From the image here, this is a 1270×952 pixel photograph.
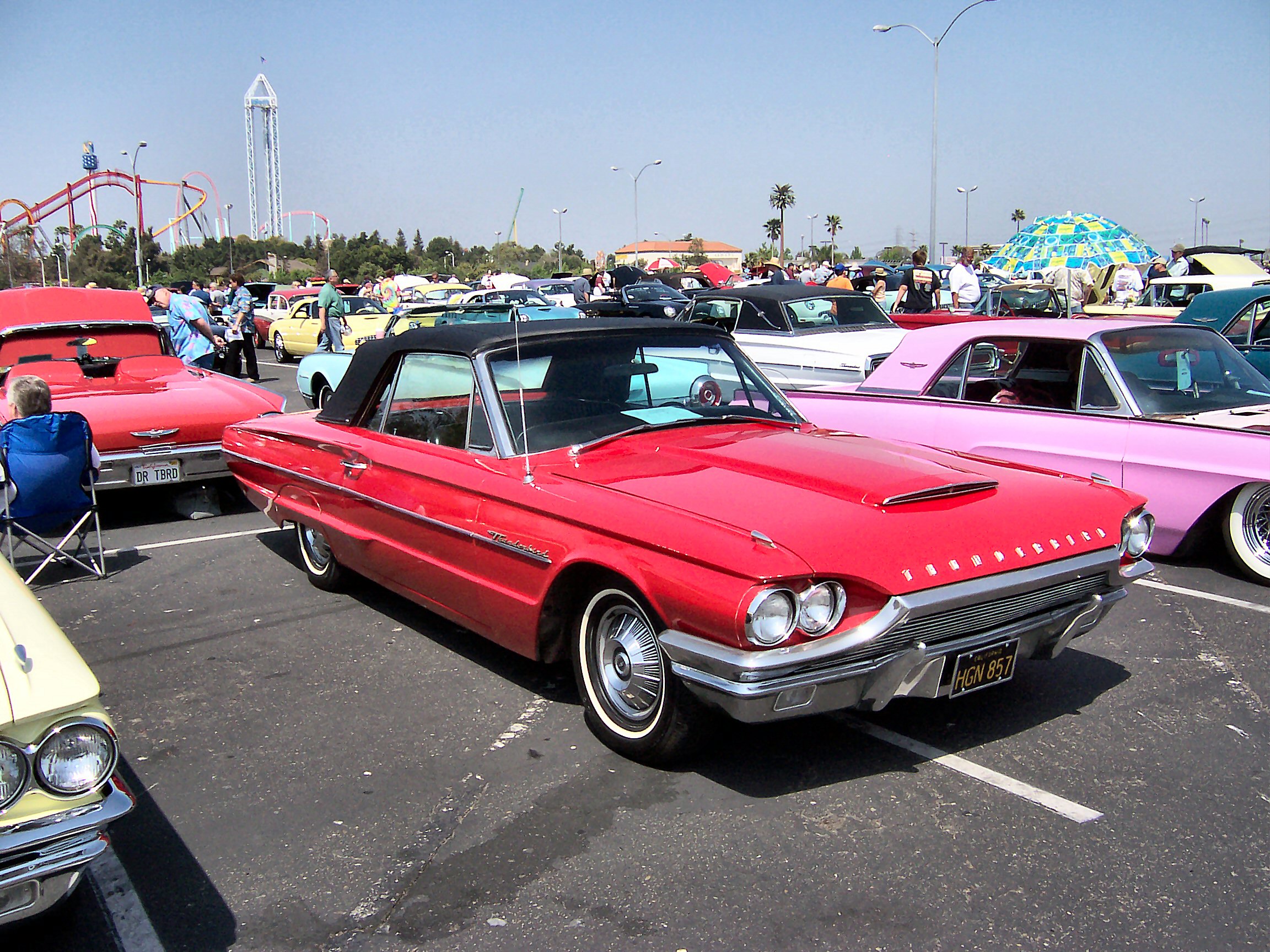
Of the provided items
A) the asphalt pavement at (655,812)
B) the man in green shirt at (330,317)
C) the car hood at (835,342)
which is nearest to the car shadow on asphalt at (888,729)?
the asphalt pavement at (655,812)

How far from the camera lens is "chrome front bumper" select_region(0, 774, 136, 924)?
230 centimetres

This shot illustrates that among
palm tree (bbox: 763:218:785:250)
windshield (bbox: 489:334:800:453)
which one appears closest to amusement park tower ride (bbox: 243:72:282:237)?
palm tree (bbox: 763:218:785:250)

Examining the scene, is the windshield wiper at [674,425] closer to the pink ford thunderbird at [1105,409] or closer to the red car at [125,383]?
the pink ford thunderbird at [1105,409]

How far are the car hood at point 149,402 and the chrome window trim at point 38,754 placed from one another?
5131 millimetres

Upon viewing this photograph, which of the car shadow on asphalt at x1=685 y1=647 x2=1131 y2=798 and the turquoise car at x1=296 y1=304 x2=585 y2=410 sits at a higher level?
the turquoise car at x1=296 y1=304 x2=585 y2=410

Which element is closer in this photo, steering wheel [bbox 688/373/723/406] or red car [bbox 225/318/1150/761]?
red car [bbox 225/318/1150/761]

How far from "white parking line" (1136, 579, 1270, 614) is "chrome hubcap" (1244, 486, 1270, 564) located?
419 mm

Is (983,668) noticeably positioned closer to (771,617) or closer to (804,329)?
(771,617)

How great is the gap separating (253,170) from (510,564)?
541 ft

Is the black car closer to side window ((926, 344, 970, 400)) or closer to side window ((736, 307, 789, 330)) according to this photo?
side window ((736, 307, 789, 330))

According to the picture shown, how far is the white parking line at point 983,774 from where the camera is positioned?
10.8 feet

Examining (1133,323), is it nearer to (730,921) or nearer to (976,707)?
(976,707)

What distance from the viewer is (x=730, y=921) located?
2.74m

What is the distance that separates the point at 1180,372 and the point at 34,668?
20.9ft
